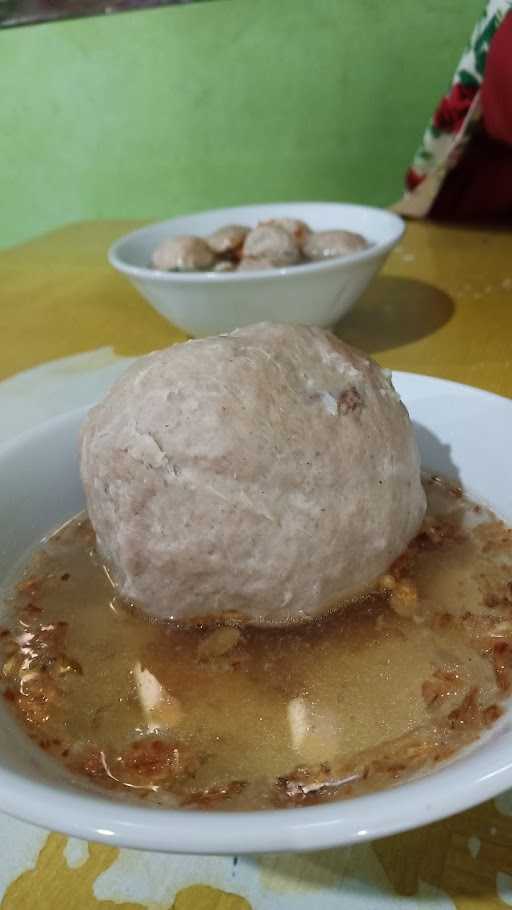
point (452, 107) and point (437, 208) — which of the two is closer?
point (452, 107)

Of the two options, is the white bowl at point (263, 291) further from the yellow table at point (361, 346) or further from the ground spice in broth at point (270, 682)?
the ground spice in broth at point (270, 682)

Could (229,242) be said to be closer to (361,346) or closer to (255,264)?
(255,264)

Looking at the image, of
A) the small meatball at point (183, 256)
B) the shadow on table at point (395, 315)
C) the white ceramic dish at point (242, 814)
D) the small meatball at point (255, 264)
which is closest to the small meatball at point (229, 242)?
the small meatball at point (183, 256)

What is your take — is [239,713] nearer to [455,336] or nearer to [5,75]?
[455,336]

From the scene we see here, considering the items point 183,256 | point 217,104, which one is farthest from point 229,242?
point 217,104

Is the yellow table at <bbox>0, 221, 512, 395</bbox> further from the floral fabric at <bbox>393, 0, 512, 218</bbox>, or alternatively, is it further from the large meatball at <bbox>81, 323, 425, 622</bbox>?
the large meatball at <bbox>81, 323, 425, 622</bbox>

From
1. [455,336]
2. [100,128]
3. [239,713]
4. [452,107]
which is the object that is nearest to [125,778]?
[239,713]
